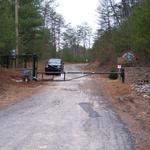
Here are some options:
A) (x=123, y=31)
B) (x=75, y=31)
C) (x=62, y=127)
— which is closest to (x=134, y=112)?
(x=62, y=127)

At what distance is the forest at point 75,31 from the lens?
100 ft

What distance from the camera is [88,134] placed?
40.3 feet

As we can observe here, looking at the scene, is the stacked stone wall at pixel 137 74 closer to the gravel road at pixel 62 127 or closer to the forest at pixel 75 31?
the forest at pixel 75 31

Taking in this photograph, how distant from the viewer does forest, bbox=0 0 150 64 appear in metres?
30.6

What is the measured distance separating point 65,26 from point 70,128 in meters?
99.3

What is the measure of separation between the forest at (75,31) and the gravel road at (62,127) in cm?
1055

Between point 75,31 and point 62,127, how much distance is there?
107 m

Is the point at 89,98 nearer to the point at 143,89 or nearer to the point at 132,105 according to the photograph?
the point at 132,105

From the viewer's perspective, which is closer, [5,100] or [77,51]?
[5,100]

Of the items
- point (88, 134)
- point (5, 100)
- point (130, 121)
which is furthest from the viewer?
point (5, 100)

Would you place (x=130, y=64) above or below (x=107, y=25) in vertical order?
below

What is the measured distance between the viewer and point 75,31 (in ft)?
394

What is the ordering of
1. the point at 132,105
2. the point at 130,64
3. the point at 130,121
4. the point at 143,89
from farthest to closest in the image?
the point at 130,64, the point at 143,89, the point at 132,105, the point at 130,121

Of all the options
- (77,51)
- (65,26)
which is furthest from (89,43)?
(65,26)
